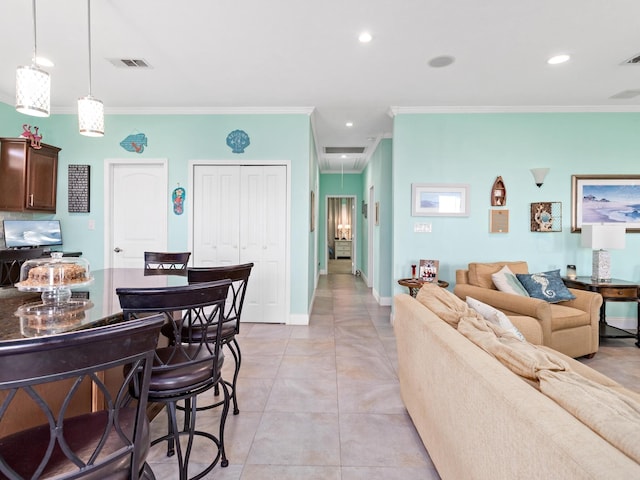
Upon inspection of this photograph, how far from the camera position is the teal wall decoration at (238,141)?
167 inches

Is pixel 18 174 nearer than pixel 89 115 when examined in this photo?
No

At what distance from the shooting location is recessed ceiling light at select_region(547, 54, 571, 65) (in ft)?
9.56

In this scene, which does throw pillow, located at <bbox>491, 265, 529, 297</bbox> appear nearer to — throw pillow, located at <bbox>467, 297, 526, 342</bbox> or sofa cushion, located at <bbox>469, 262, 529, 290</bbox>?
sofa cushion, located at <bbox>469, 262, 529, 290</bbox>

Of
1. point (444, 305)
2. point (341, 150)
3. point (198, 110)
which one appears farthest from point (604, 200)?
point (198, 110)

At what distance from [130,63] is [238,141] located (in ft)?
4.62

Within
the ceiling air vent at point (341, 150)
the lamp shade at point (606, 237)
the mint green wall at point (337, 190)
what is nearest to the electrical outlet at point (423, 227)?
the lamp shade at point (606, 237)

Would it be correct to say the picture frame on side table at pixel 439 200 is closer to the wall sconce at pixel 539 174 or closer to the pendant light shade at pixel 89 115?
the wall sconce at pixel 539 174

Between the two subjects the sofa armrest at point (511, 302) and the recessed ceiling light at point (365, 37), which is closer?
the recessed ceiling light at point (365, 37)

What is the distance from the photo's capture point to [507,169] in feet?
13.5

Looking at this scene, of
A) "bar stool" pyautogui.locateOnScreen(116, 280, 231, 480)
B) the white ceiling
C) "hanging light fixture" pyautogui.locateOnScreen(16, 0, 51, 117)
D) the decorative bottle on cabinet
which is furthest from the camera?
the decorative bottle on cabinet

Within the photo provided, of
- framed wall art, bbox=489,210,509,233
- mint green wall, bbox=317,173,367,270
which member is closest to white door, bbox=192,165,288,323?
framed wall art, bbox=489,210,509,233

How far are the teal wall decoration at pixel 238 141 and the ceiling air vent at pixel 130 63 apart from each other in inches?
49.1

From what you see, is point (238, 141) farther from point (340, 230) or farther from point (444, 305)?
point (340, 230)

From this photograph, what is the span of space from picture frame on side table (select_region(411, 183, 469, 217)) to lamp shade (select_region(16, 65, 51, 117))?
11.8 ft
